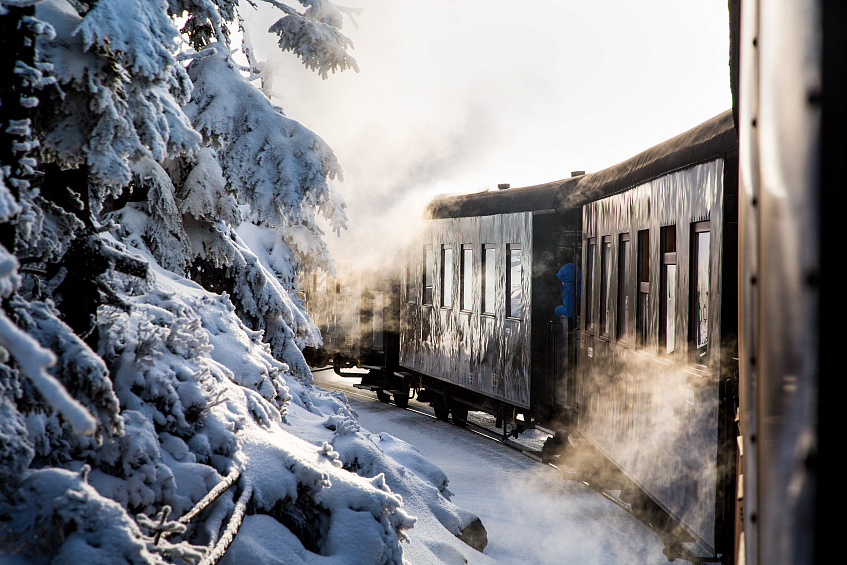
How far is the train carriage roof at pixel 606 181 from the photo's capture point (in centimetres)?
547

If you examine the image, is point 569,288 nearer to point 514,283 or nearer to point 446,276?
point 514,283

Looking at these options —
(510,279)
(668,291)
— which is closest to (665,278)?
(668,291)

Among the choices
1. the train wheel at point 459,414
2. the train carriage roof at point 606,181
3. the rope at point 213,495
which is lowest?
the train wheel at point 459,414

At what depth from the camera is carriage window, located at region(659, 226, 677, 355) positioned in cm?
634

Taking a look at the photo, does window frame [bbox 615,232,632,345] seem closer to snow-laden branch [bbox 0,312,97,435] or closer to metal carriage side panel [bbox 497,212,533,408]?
metal carriage side panel [bbox 497,212,533,408]

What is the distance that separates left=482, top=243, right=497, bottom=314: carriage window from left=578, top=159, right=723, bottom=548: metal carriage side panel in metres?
3.49

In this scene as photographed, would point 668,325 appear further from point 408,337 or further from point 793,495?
point 408,337

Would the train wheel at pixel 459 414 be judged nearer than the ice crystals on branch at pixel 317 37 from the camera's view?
No

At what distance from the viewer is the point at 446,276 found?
551 inches

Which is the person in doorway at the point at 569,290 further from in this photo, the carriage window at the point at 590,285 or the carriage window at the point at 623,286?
the carriage window at the point at 623,286

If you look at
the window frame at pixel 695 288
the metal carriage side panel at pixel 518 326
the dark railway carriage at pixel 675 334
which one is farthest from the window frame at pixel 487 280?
the window frame at pixel 695 288

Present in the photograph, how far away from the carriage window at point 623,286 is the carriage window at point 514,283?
3.27 metres

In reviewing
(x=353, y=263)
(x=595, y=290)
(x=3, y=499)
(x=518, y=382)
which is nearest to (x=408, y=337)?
(x=353, y=263)

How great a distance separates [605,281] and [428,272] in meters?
6.58
